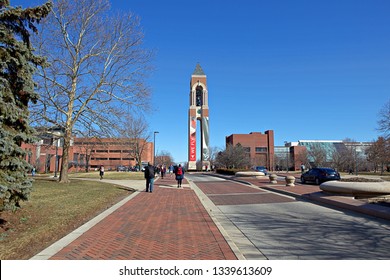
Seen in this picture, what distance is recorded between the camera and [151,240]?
6.11 metres

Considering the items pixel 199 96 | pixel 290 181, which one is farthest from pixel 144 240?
pixel 199 96

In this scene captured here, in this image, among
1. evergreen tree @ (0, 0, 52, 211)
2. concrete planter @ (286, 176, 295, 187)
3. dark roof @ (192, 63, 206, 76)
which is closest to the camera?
evergreen tree @ (0, 0, 52, 211)

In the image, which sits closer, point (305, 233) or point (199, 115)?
point (305, 233)

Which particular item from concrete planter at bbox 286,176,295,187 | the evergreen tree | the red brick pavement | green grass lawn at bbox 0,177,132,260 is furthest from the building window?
the evergreen tree

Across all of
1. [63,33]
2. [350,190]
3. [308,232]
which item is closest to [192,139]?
[63,33]

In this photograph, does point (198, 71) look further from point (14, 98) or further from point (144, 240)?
point (144, 240)

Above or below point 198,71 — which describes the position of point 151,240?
below

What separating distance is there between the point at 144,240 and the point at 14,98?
4536 mm

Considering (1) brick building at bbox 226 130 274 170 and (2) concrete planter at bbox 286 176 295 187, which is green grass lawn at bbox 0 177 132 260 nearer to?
(2) concrete planter at bbox 286 176 295 187

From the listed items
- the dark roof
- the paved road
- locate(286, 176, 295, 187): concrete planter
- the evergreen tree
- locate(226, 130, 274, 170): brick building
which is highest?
the dark roof

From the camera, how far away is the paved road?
17.8ft

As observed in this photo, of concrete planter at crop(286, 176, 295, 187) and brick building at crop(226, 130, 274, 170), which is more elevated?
brick building at crop(226, 130, 274, 170)
